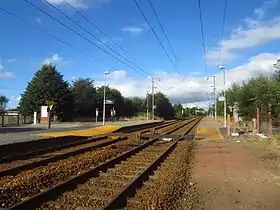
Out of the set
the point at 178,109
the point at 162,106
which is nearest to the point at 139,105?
the point at 162,106

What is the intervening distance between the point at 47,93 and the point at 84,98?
58.5 ft

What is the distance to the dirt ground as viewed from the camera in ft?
24.7

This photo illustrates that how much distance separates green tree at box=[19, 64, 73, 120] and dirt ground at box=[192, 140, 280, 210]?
49.8 meters

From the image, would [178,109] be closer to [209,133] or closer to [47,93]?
[47,93]

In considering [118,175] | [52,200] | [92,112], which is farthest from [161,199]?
[92,112]

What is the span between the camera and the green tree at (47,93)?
61594 mm

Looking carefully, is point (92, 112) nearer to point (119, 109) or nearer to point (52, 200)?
point (119, 109)

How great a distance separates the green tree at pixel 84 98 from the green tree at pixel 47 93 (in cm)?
1309

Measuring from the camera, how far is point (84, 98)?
78812 millimetres

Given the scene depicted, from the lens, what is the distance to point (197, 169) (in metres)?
12.2

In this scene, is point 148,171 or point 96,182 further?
point 148,171

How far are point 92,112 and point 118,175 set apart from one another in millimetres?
71586

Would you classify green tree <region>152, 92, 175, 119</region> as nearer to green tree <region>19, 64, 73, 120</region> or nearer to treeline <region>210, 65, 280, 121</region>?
green tree <region>19, 64, 73, 120</region>

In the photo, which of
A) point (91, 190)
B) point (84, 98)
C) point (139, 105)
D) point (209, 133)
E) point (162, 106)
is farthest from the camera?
point (162, 106)
